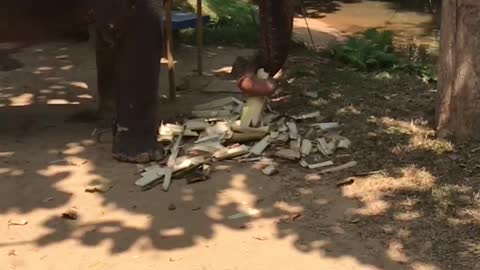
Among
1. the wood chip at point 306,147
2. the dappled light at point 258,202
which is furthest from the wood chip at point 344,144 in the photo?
the wood chip at point 306,147

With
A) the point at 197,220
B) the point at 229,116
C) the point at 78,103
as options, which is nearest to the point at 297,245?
the point at 197,220

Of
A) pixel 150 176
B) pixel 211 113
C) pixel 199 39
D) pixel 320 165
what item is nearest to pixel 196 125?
pixel 211 113

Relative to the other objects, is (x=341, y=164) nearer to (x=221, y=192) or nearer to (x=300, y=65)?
(x=221, y=192)

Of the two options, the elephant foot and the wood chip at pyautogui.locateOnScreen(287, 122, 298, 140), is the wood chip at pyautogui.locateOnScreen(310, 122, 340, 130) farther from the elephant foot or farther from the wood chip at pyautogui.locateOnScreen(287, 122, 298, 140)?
the elephant foot

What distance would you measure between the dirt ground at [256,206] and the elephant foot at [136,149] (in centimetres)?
7

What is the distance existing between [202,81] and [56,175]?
2.54 m

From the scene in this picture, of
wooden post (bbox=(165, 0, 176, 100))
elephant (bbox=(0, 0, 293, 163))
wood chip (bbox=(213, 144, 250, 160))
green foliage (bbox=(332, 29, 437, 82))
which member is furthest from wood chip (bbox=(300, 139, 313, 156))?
green foliage (bbox=(332, 29, 437, 82))

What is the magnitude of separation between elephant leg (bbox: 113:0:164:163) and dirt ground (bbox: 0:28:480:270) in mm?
148

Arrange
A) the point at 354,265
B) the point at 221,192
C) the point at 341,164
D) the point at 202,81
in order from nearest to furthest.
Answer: the point at 354,265, the point at 221,192, the point at 341,164, the point at 202,81

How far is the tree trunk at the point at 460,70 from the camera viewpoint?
464cm

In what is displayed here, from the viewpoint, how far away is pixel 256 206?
4.27 metres

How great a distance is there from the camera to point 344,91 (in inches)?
245

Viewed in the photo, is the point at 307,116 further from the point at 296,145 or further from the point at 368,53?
the point at 368,53

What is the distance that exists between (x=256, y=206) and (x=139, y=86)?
3.83 feet
